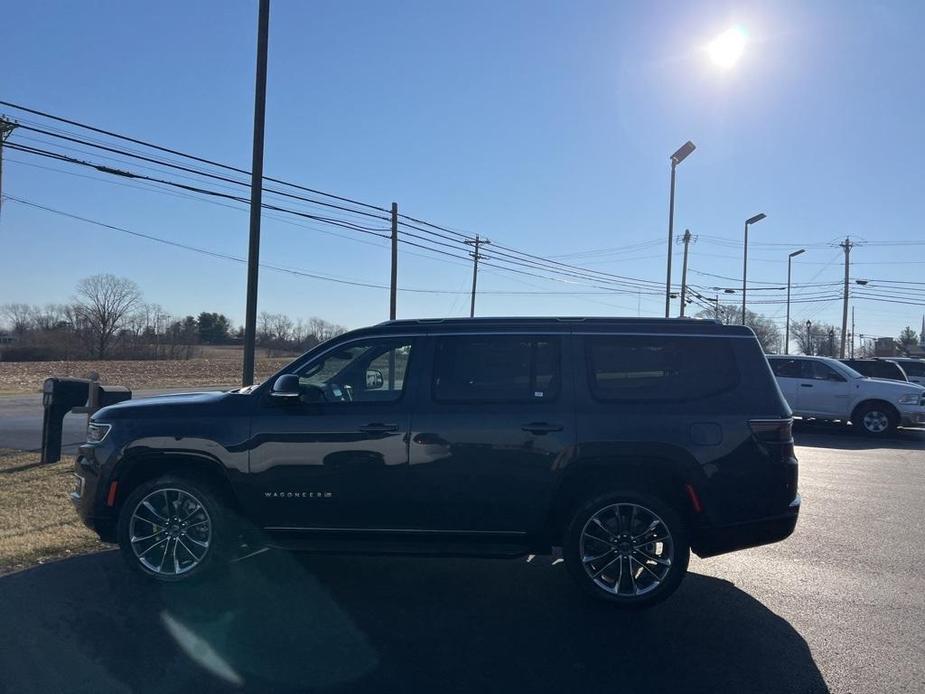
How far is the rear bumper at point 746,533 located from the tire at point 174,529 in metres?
3.46

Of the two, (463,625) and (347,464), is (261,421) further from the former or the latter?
(463,625)

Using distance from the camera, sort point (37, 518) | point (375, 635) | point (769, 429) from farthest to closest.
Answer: point (37, 518) → point (769, 429) → point (375, 635)

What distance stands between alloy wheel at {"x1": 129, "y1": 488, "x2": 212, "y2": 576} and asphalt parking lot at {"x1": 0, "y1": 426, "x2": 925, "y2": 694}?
8.3 inches

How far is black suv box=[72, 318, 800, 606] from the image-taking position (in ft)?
17.0

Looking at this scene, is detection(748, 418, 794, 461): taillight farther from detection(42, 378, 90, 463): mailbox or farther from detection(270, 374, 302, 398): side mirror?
detection(42, 378, 90, 463): mailbox

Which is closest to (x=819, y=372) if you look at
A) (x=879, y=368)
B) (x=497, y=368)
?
(x=879, y=368)

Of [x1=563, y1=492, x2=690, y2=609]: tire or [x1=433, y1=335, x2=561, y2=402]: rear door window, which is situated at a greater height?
[x1=433, y1=335, x2=561, y2=402]: rear door window

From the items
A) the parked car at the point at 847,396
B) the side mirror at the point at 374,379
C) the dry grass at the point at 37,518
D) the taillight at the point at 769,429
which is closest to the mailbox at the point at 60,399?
the dry grass at the point at 37,518

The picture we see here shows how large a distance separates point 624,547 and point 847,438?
13.2 meters

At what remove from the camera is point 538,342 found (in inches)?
215

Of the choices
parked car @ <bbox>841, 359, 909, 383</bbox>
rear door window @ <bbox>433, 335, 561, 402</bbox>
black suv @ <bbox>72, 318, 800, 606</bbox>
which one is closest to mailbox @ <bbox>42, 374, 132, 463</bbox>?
black suv @ <bbox>72, 318, 800, 606</bbox>

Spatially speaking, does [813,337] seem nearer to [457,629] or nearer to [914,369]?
[914,369]

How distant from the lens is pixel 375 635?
4.66 metres

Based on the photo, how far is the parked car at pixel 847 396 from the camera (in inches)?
640
